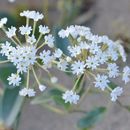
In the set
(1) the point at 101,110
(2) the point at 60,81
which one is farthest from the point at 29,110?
(1) the point at 101,110

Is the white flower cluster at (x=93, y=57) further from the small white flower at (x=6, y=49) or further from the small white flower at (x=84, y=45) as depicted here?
the small white flower at (x=6, y=49)

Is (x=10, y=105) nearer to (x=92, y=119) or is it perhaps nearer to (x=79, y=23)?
(x=92, y=119)

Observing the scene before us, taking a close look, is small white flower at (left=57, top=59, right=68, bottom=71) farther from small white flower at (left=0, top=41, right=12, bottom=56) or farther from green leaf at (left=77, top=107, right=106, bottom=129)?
green leaf at (left=77, top=107, right=106, bottom=129)

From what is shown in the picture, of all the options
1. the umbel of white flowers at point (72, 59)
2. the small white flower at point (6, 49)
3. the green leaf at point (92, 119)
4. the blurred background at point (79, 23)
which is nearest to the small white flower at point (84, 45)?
the umbel of white flowers at point (72, 59)

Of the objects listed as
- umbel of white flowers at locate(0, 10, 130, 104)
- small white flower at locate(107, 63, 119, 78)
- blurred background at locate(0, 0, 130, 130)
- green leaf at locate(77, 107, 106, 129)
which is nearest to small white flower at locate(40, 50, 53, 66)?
Result: umbel of white flowers at locate(0, 10, 130, 104)

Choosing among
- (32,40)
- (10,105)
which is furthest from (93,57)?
(10,105)

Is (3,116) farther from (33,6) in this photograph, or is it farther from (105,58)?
(33,6)
